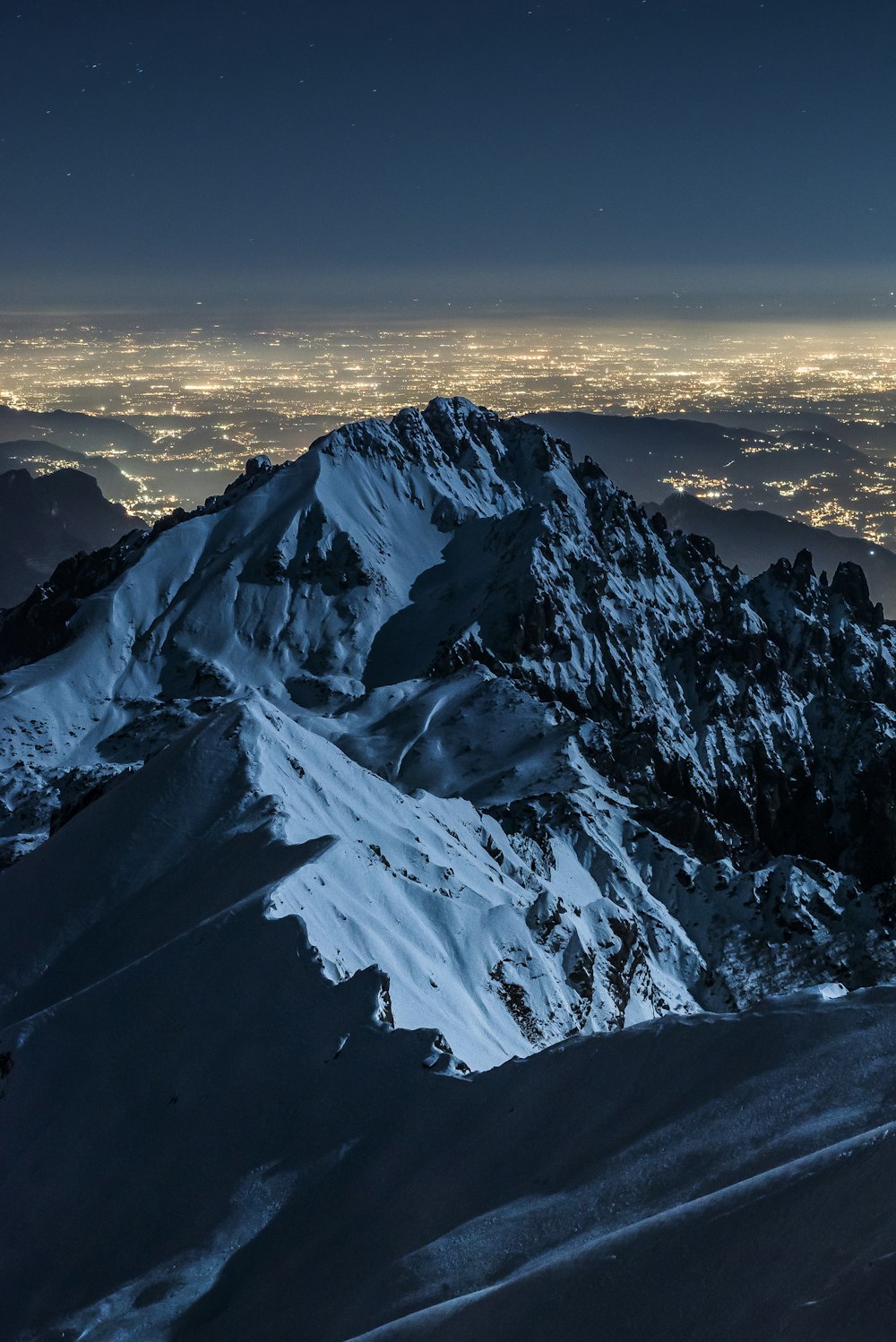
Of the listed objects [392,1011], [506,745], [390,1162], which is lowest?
[506,745]

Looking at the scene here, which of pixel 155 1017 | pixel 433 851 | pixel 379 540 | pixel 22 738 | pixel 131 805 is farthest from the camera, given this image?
pixel 379 540

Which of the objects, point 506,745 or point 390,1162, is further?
point 506,745

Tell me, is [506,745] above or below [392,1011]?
below

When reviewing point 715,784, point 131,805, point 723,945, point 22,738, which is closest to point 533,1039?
point 131,805

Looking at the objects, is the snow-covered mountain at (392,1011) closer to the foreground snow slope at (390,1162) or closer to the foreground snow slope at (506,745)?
the foreground snow slope at (390,1162)

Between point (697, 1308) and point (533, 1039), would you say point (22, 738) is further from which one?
point (697, 1308)

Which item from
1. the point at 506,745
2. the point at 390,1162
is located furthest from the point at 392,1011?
the point at 506,745

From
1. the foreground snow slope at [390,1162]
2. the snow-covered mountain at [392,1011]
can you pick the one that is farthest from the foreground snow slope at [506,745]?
the foreground snow slope at [390,1162]

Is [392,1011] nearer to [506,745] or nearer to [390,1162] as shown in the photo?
[390,1162]
